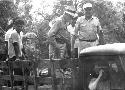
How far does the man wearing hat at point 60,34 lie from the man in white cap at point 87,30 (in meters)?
0.25

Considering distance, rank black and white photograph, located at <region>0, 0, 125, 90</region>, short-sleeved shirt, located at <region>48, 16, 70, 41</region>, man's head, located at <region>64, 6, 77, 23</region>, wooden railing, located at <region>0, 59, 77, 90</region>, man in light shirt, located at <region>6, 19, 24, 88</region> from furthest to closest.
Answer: man in light shirt, located at <region>6, 19, 24, 88</region> < man's head, located at <region>64, 6, 77, 23</region> < short-sleeved shirt, located at <region>48, 16, 70, 41</region> < wooden railing, located at <region>0, 59, 77, 90</region> < black and white photograph, located at <region>0, 0, 125, 90</region>

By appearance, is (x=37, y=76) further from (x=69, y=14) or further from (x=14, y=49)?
(x=69, y=14)

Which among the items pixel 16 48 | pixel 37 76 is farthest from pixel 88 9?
pixel 16 48

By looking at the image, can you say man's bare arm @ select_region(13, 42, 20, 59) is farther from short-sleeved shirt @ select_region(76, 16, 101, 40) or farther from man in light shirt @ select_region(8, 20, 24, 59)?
short-sleeved shirt @ select_region(76, 16, 101, 40)

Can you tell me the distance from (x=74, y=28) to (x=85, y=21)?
0.31 metres

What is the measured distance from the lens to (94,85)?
17.0 feet

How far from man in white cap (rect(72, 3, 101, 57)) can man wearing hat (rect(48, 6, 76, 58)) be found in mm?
250

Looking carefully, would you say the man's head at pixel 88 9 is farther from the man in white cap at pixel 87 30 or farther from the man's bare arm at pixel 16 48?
the man's bare arm at pixel 16 48

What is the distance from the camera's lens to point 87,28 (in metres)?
7.38

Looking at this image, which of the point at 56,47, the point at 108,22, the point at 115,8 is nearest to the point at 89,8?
the point at 56,47

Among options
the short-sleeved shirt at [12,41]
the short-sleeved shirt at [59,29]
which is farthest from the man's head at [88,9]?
the short-sleeved shirt at [12,41]

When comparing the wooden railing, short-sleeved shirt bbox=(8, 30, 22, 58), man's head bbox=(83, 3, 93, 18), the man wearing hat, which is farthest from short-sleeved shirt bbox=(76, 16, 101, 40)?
short-sleeved shirt bbox=(8, 30, 22, 58)

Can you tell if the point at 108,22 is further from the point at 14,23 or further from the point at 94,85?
the point at 94,85

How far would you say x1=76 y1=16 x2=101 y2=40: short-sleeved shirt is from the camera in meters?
7.27
